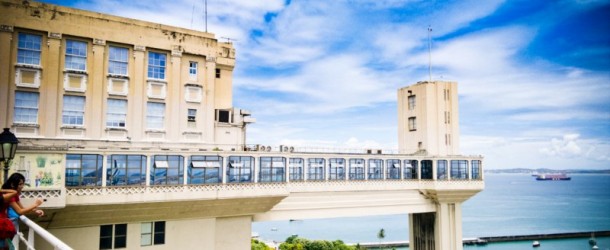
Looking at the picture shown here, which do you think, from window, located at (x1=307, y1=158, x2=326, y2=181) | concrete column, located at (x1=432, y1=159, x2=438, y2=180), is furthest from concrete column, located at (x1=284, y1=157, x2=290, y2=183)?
concrete column, located at (x1=432, y1=159, x2=438, y2=180)

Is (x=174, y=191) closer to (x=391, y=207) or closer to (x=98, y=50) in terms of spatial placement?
(x=98, y=50)

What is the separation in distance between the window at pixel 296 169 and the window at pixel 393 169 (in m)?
6.69

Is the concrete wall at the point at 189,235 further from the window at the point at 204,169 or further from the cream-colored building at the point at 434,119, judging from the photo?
the cream-colored building at the point at 434,119

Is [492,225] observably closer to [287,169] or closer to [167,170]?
[287,169]

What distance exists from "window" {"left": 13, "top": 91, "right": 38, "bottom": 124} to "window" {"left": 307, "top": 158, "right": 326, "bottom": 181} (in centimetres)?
1532

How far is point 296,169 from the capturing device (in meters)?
25.6

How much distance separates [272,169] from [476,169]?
16.4 metres

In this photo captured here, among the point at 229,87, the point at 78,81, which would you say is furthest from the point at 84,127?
the point at 229,87

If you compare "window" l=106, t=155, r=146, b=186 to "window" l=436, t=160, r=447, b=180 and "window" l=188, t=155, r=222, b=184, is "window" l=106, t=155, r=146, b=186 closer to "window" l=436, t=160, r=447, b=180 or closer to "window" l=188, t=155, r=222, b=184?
"window" l=188, t=155, r=222, b=184

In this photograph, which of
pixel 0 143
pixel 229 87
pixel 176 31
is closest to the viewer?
pixel 0 143

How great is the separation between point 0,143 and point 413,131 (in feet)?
93.2

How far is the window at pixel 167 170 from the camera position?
68.0 ft

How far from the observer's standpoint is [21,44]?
21734 mm

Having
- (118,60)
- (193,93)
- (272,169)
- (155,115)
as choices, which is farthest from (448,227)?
(118,60)
